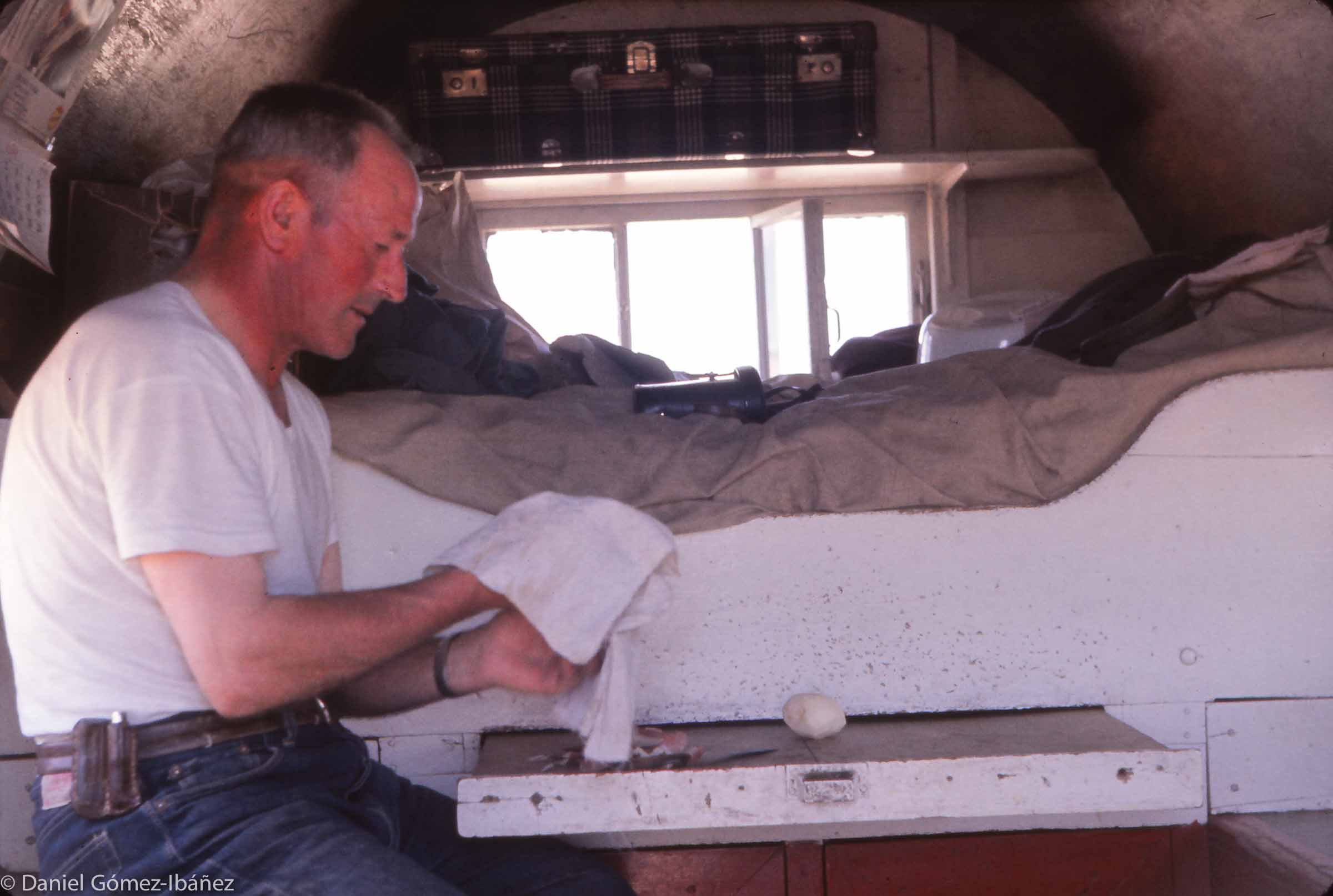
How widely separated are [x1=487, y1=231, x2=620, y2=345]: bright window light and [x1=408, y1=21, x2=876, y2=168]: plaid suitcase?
400 mm

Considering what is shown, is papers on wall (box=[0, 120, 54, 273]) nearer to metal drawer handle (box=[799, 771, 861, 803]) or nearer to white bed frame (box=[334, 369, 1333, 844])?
white bed frame (box=[334, 369, 1333, 844])

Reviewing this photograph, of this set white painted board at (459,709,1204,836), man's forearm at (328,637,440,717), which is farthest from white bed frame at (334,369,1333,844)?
man's forearm at (328,637,440,717)

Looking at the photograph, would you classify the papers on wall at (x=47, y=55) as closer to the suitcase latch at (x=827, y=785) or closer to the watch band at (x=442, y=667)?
the watch band at (x=442, y=667)

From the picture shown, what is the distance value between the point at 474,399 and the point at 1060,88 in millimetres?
2828

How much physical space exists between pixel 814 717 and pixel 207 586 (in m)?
0.88

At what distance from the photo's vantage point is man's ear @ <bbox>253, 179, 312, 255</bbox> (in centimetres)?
128

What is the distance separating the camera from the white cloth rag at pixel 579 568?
125 centimetres

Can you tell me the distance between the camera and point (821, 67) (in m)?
3.84

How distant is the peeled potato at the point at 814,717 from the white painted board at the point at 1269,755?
586 mm

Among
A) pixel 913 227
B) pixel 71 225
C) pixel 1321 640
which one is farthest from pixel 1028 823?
pixel 913 227

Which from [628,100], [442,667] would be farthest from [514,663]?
[628,100]

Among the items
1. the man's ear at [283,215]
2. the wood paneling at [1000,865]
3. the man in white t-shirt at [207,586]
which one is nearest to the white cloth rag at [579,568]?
the man in white t-shirt at [207,586]

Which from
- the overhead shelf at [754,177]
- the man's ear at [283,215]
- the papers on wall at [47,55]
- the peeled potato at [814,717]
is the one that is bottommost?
the peeled potato at [814,717]

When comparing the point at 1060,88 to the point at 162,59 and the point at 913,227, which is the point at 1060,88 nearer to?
the point at 913,227
